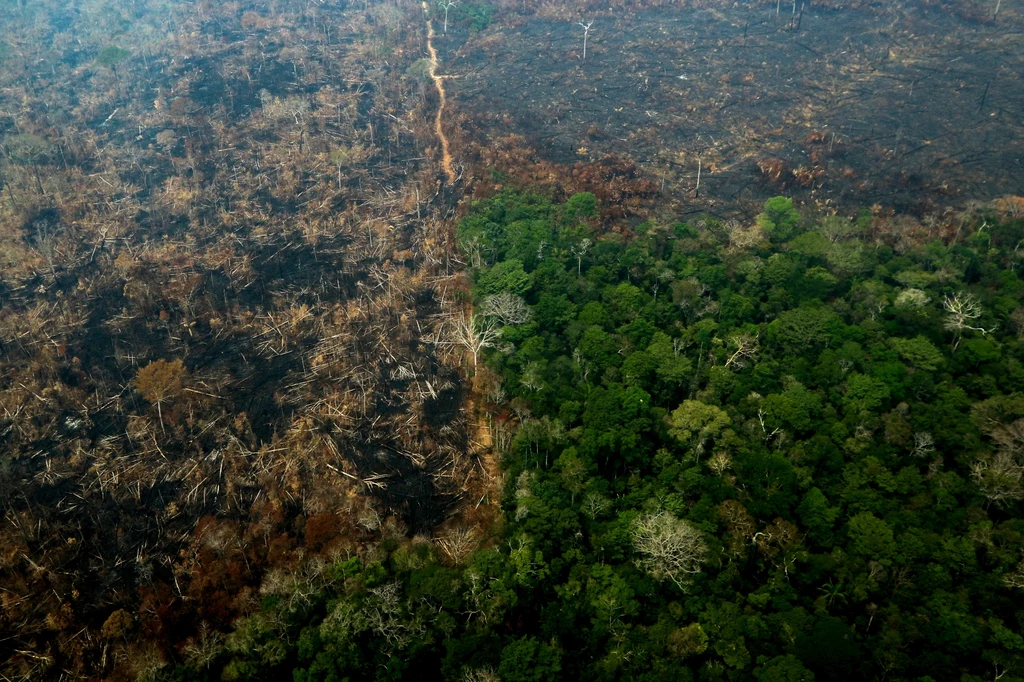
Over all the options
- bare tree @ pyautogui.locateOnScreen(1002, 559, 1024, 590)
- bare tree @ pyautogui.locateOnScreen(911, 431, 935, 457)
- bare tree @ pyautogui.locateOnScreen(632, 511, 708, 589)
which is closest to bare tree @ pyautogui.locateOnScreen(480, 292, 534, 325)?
bare tree @ pyautogui.locateOnScreen(632, 511, 708, 589)

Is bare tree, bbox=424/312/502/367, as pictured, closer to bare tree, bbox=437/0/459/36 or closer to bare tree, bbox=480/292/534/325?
bare tree, bbox=480/292/534/325

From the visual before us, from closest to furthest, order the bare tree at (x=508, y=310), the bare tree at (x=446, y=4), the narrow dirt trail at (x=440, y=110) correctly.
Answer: the bare tree at (x=508, y=310) < the narrow dirt trail at (x=440, y=110) < the bare tree at (x=446, y=4)

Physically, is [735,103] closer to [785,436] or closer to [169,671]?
[785,436]

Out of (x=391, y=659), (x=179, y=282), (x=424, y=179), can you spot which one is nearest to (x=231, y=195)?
(x=179, y=282)

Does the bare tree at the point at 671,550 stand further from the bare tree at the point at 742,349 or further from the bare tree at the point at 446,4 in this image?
the bare tree at the point at 446,4

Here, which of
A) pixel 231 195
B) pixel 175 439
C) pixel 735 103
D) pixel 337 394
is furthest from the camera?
pixel 735 103

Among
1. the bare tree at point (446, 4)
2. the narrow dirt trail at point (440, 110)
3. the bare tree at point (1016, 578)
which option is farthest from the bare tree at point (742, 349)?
the bare tree at point (446, 4)
